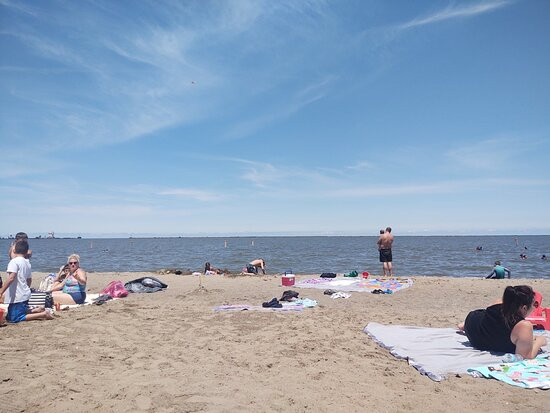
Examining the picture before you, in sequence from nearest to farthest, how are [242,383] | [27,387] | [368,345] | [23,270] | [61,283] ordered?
[27,387], [242,383], [368,345], [23,270], [61,283]

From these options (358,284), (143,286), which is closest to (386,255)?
(358,284)

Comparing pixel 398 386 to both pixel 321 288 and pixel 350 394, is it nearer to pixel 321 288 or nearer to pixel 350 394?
pixel 350 394

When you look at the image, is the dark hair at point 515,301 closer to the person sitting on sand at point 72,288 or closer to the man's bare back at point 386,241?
the person sitting on sand at point 72,288

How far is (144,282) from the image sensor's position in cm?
1198

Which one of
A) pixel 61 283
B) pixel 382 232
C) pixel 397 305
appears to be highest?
pixel 382 232

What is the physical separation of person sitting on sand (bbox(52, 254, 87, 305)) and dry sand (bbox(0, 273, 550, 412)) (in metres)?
1.06

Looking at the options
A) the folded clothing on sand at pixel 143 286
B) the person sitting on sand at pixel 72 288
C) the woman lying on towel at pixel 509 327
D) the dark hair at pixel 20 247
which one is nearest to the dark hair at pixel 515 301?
the woman lying on towel at pixel 509 327

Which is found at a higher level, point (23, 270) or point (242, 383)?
point (23, 270)

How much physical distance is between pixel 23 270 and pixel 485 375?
287 inches

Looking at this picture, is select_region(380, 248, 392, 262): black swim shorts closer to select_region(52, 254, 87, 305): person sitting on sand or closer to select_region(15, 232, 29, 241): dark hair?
select_region(52, 254, 87, 305): person sitting on sand

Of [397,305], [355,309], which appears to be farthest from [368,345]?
[397,305]

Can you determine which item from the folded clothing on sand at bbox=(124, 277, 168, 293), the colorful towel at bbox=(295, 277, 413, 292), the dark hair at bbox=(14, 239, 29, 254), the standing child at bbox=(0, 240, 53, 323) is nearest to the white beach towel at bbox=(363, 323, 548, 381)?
the colorful towel at bbox=(295, 277, 413, 292)

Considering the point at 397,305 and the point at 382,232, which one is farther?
the point at 382,232

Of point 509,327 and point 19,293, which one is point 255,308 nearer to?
point 19,293
